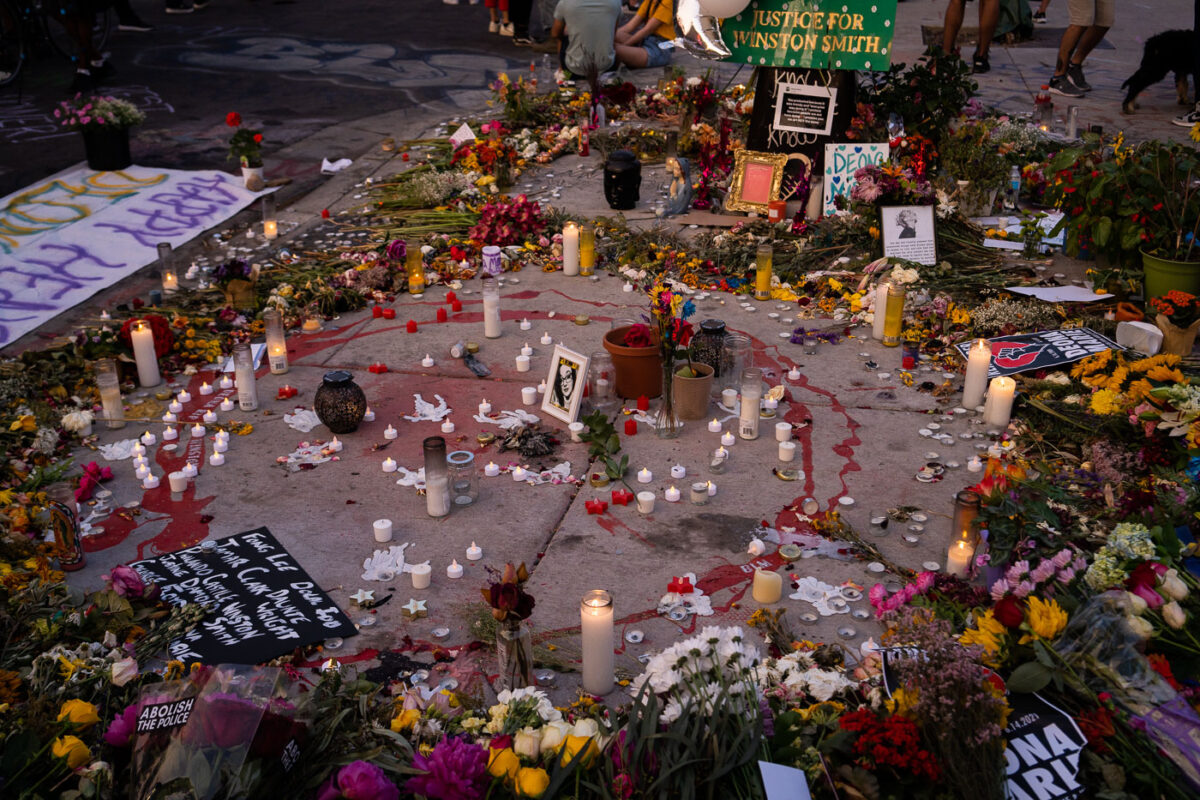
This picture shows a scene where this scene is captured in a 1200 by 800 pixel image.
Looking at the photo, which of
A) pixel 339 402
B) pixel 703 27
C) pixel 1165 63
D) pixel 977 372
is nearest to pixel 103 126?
pixel 703 27

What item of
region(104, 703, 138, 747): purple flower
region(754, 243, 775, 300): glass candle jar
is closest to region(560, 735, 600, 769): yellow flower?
region(104, 703, 138, 747): purple flower

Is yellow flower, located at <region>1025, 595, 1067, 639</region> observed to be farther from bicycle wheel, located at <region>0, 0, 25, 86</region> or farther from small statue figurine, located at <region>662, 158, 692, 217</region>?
bicycle wheel, located at <region>0, 0, 25, 86</region>

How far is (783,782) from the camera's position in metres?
2.98

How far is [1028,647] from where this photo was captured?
350 centimetres

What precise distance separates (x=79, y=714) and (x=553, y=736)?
1.49 m

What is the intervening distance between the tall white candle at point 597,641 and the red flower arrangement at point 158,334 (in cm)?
402

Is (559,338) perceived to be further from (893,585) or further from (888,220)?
(893,585)

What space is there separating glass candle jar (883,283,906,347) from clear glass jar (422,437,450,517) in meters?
3.21

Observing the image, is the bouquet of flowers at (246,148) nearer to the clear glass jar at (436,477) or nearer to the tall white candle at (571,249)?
the tall white candle at (571,249)

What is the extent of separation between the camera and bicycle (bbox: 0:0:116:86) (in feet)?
46.6

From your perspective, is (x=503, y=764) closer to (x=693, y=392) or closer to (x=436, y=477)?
(x=436, y=477)

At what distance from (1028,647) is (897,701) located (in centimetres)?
63

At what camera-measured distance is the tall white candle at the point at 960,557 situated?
429 cm

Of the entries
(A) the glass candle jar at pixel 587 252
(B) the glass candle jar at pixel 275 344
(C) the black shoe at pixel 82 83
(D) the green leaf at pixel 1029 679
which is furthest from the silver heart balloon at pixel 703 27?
(C) the black shoe at pixel 82 83
